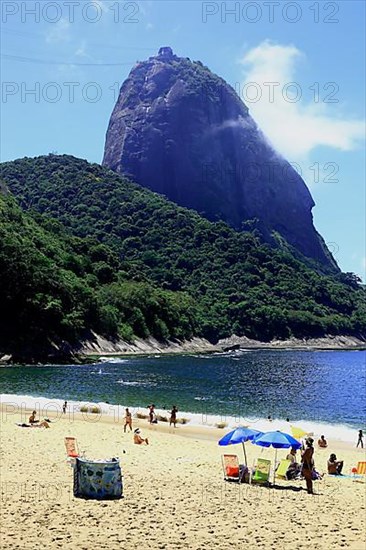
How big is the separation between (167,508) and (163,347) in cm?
11273

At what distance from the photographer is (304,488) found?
19.3 meters

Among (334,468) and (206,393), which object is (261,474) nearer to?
(334,468)

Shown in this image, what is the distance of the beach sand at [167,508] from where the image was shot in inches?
489

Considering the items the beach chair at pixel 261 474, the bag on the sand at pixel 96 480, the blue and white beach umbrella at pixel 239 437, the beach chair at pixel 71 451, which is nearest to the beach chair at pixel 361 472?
the beach chair at pixel 261 474

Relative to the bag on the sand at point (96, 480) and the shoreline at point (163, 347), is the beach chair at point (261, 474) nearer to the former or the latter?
the bag on the sand at point (96, 480)

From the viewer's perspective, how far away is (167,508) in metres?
14.9

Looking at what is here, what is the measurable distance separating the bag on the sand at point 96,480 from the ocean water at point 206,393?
1664cm

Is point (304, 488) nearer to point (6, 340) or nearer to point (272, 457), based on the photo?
point (272, 457)

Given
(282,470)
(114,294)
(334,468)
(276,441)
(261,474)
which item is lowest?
(334,468)

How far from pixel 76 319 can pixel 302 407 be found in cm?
5638

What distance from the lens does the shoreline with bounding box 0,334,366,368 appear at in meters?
87.4

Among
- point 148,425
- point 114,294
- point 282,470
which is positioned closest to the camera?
point 282,470

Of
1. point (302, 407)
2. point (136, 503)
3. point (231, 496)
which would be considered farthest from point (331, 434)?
point (136, 503)

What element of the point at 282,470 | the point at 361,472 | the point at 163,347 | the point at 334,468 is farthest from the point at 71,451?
the point at 163,347
